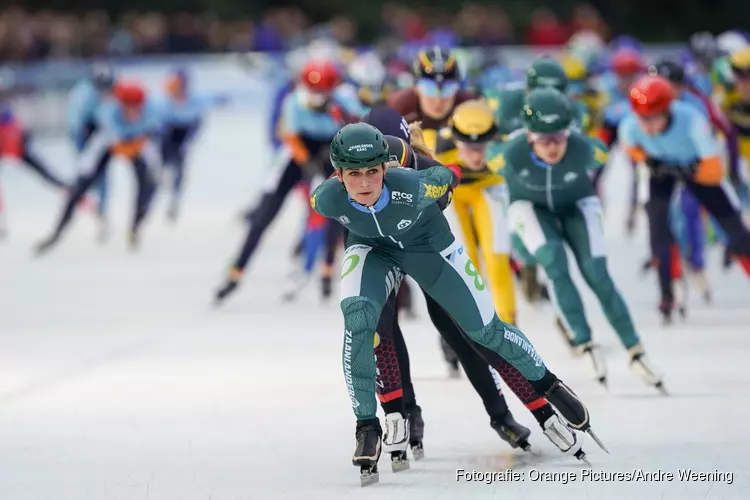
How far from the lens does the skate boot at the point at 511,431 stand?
240 inches

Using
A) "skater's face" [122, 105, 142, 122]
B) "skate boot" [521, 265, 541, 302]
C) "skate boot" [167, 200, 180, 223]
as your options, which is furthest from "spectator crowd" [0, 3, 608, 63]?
"skate boot" [521, 265, 541, 302]

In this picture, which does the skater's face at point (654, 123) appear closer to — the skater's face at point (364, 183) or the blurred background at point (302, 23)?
the skater's face at point (364, 183)

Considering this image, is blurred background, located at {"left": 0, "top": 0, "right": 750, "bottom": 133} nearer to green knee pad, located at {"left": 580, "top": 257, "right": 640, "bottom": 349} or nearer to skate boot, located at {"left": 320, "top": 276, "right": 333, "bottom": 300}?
skate boot, located at {"left": 320, "top": 276, "right": 333, "bottom": 300}

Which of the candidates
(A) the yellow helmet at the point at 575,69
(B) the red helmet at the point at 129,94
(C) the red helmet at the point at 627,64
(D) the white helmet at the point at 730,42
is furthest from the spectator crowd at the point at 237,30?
(A) the yellow helmet at the point at 575,69

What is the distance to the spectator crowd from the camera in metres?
25.8

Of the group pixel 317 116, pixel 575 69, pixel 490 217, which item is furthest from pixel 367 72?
pixel 490 217

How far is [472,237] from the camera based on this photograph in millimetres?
8625

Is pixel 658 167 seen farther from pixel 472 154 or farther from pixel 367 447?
pixel 367 447

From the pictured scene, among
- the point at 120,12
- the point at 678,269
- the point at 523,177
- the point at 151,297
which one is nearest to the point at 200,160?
the point at 120,12

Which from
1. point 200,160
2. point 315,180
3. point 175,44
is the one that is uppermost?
point 175,44

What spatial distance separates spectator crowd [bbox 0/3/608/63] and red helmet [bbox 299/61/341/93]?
564 inches

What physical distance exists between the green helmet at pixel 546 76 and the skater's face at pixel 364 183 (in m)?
3.55

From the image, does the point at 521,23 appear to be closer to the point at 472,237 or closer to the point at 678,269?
the point at 678,269

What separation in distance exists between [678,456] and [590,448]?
41 centimetres
